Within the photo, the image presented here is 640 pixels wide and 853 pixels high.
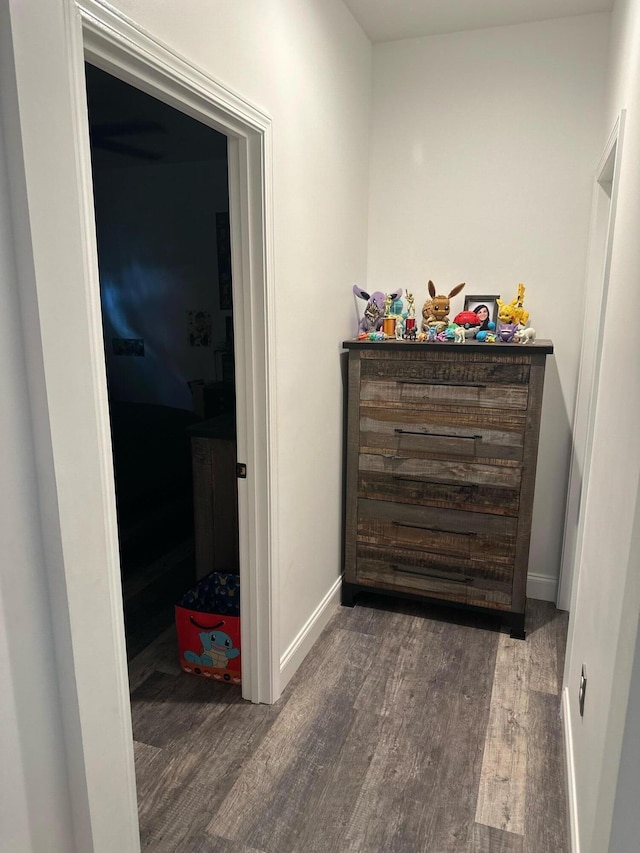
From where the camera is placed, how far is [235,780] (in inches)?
72.3

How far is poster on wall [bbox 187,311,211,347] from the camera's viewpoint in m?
4.68

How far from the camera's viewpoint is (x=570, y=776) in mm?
1771

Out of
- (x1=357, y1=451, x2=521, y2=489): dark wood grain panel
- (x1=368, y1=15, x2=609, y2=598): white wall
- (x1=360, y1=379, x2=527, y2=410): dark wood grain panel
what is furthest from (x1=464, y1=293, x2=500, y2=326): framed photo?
(x1=357, y1=451, x2=521, y2=489): dark wood grain panel

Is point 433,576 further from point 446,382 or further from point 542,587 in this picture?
point 446,382

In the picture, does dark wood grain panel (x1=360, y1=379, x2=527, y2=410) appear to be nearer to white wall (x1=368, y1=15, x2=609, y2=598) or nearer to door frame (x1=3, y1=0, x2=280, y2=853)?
white wall (x1=368, y1=15, x2=609, y2=598)

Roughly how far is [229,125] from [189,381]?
3272 mm

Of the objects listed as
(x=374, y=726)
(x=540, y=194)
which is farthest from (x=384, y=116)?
(x=374, y=726)

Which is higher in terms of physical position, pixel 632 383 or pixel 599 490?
pixel 632 383

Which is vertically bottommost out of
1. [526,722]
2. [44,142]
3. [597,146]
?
[526,722]

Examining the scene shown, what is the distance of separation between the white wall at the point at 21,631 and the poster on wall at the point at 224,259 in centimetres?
351

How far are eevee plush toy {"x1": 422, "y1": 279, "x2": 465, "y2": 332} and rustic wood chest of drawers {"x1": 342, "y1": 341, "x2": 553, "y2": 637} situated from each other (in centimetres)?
28

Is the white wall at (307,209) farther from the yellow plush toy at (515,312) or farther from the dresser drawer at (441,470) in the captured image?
the yellow plush toy at (515,312)

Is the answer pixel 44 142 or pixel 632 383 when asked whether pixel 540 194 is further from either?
pixel 44 142

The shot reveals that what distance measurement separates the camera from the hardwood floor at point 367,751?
1669mm
